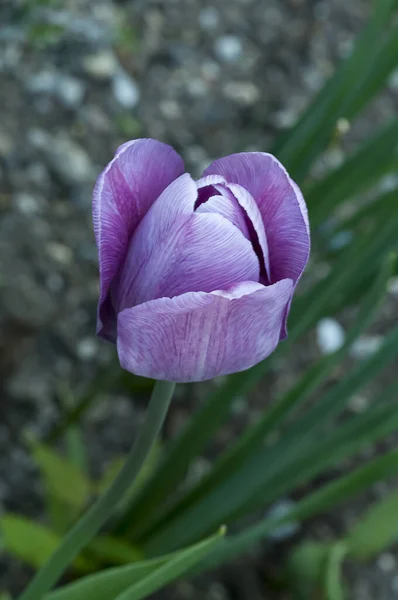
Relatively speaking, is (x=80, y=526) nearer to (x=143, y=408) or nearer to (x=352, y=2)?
(x=143, y=408)

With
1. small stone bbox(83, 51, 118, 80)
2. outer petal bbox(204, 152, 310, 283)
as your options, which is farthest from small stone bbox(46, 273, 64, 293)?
outer petal bbox(204, 152, 310, 283)

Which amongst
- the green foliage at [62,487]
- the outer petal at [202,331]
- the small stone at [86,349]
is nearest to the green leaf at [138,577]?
the outer petal at [202,331]

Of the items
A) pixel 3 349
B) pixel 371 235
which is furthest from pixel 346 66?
pixel 3 349

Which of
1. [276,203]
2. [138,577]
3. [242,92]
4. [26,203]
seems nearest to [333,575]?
[138,577]

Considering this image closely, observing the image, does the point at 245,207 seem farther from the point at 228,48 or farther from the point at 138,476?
the point at 228,48

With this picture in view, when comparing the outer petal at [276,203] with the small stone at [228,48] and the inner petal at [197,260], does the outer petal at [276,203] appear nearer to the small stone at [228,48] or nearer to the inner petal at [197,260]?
the inner petal at [197,260]

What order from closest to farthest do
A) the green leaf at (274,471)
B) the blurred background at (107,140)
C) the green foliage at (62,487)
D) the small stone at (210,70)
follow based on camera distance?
the green leaf at (274,471), the green foliage at (62,487), the blurred background at (107,140), the small stone at (210,70)
